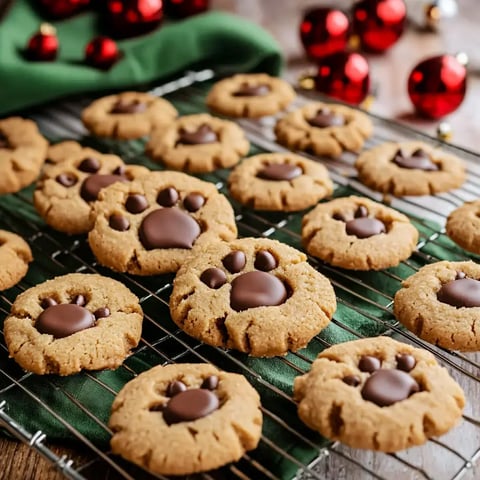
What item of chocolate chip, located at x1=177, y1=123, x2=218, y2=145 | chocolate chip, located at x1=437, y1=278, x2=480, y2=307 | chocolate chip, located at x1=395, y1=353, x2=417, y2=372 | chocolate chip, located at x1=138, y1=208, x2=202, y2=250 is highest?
chocolate chip, located at x1=437, y1=278, x2=480, y2=307

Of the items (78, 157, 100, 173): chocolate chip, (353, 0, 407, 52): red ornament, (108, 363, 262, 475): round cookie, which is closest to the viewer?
(108, 363, 262, 475): round cookie

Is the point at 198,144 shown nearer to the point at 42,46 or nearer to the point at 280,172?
the point at 280,172

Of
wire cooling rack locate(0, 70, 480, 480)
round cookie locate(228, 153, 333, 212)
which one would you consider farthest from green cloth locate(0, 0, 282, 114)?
round cookie locate(228, 153, 333, 212)

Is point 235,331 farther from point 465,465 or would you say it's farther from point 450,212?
point 450,212

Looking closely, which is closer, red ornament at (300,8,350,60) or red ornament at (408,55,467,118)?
red ornament at (408,55,467,118)

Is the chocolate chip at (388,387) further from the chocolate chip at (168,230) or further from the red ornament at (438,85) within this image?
the red ornament at (438,85)

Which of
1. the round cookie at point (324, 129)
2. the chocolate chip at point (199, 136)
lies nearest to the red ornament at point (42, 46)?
the chocolate chip at point (199, 136)

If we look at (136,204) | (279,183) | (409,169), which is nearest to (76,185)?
(136,204)

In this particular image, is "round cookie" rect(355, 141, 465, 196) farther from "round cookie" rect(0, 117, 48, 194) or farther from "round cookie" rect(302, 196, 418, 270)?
"round cookie" rect(0, 117, 48, 194)
